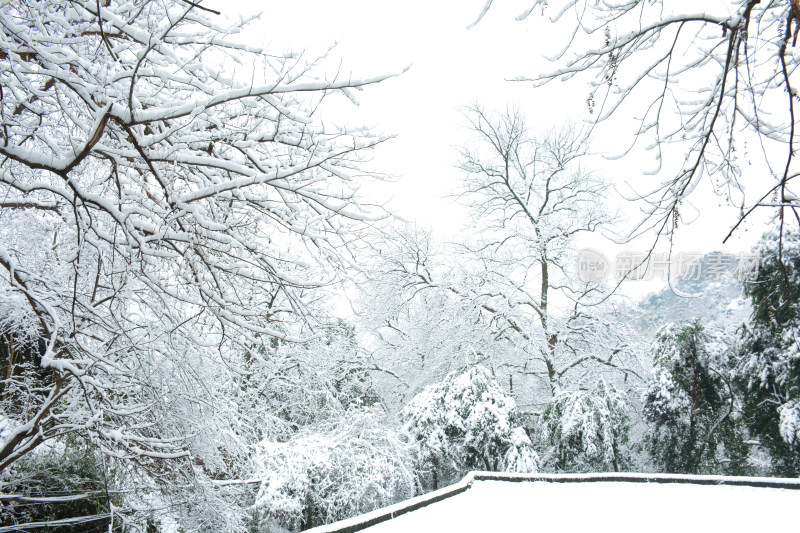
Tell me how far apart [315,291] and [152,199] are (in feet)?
26.3

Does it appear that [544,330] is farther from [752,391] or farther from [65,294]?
[65,294]

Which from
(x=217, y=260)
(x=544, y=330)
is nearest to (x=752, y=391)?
(x=544, y=330)

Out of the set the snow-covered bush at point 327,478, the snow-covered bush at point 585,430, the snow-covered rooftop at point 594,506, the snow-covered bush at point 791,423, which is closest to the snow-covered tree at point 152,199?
the snow-covered rooftop at point 594,506

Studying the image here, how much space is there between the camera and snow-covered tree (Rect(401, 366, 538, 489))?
9.98 meters

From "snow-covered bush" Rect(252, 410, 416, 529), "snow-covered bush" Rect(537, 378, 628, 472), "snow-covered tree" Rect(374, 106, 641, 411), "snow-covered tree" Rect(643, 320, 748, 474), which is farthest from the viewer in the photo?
"snow-covered tree" Rect(374, 106, 641, 411)

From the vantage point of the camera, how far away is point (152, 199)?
12.0 feet

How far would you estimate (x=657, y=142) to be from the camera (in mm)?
2764

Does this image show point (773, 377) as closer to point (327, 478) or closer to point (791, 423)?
point (791, 423)

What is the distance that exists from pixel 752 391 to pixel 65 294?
44.4ft

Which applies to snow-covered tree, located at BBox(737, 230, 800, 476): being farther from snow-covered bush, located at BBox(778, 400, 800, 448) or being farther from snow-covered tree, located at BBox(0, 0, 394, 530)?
snow-covered tree, located at BBox(0, 0, 394, 530)

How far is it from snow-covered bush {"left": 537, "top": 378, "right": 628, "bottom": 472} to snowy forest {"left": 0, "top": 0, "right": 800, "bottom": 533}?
6 centimetres

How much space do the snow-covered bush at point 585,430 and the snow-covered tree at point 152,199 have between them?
8.36 m

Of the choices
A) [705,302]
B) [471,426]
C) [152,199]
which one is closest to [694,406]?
[471,426]

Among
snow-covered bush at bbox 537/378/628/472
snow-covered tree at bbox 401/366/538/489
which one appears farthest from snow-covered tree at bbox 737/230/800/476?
snow-covered tree at bbox 401/366/538/489
